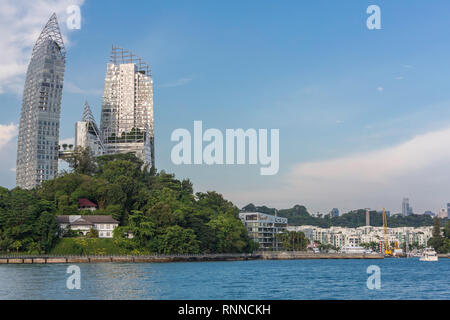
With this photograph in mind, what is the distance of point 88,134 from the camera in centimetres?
13825

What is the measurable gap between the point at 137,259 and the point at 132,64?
8046 cm

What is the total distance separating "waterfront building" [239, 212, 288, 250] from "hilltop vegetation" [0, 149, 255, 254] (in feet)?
136

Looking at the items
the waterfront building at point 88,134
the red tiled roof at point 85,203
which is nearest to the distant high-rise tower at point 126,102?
the waterfront building at point 88,134

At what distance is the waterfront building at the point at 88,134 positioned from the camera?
138 metres

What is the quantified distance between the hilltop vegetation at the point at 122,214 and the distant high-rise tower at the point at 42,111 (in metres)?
17.7

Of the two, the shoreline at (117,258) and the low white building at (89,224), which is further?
the low white building at (89,224)

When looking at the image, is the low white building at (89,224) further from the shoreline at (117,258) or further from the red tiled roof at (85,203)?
the shoreline at (117,258)

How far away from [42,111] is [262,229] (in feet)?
243

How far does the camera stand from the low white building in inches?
3536

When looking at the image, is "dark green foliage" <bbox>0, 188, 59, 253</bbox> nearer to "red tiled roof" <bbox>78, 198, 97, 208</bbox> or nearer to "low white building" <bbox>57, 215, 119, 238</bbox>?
"low white building" <bbox>57, 215, 119, 238</bbox>

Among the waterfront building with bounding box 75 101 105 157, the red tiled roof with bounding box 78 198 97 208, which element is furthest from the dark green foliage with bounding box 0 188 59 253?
the waterfront building with bounding box 75 101 105 157

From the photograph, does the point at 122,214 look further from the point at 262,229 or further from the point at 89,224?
the point at 262,229
